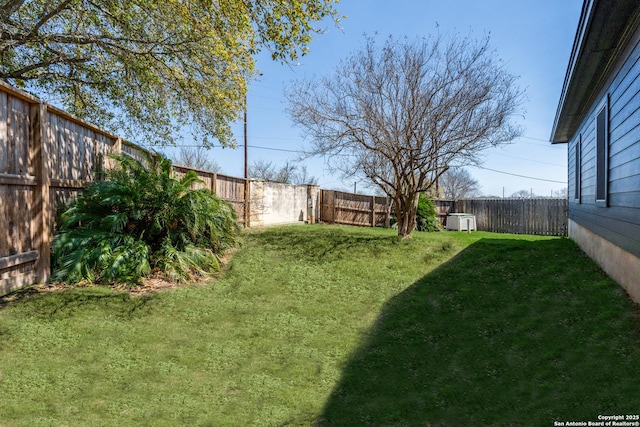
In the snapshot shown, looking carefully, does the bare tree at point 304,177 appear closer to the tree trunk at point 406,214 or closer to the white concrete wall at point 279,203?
the white concrete wall at point 279,203

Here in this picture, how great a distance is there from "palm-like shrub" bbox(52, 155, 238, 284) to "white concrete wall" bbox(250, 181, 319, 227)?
18.9ft

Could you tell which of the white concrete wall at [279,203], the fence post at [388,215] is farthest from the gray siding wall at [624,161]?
the white concrete wall at [279,203]

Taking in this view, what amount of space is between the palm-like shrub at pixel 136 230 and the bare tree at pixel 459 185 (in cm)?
3571

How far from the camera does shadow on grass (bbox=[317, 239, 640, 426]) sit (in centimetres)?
256

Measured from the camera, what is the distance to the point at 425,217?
13672 millimetres

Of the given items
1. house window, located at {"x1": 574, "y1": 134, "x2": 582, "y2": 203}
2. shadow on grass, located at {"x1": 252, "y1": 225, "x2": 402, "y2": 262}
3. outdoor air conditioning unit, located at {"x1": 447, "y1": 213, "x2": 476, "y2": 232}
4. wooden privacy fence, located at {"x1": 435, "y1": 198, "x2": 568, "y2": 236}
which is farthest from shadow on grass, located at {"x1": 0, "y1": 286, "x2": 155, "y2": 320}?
wooden privacy fence, located at {"x1": 435, "y1": 198, "x2": 568, "y2": 236}

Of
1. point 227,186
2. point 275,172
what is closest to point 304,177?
point 275,172

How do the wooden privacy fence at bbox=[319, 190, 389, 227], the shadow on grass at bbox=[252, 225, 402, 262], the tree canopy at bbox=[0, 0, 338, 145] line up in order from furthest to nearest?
the wooden privacy fence at bbox=[319, 190, 389, 227] → the shadow on grass at bbox=[252, 225, 402, 262] → the tree canopy at bbox=[0, 0, 338, 145]

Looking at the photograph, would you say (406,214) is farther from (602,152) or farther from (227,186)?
(227,186)

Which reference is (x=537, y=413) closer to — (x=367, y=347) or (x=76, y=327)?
(x=367, y=347)

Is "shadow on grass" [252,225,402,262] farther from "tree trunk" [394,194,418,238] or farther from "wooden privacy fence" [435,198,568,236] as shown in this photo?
"wooden privacy fence" [435,198,568,236]

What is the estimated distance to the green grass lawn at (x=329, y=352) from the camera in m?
2.53

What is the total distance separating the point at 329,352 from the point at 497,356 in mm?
1509

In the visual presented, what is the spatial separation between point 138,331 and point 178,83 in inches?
219
